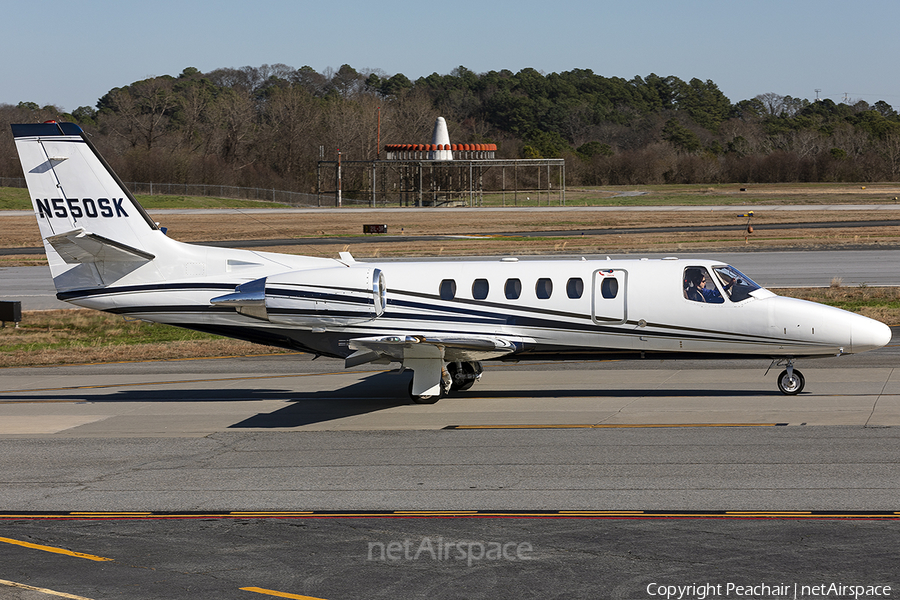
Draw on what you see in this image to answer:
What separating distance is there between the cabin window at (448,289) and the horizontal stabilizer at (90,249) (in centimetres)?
690

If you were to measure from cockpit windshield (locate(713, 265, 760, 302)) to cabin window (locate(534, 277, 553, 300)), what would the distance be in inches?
141

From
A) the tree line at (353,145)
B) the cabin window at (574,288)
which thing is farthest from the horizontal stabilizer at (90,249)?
the tree line at (353,145)

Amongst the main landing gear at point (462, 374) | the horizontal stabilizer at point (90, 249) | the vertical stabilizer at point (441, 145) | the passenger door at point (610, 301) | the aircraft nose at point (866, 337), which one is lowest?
the main landing gear at point (462, 374)

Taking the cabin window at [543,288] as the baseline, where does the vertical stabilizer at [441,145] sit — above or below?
above

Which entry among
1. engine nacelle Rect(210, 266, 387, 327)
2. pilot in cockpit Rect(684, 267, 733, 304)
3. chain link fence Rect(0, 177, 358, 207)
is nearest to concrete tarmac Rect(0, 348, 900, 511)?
engine nacelle Rect(210, 266, 387, 327)

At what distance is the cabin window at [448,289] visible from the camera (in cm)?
2038

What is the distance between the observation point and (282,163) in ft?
433

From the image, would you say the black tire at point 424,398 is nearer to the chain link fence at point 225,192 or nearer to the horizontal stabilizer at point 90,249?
the horizontal stabilizer at point 90,249

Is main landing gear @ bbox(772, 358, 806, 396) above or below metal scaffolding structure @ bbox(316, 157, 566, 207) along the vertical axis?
below

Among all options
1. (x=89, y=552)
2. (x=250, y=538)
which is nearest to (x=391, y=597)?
(x=250, y=538)

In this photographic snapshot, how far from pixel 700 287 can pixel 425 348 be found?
6089mm

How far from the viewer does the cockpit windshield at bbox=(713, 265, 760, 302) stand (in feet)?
64.2

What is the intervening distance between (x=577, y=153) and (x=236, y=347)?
125 meters

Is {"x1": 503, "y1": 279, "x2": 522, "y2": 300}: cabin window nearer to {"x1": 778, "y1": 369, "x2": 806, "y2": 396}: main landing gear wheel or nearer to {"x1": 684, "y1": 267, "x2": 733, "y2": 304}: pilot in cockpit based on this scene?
{"x1": 684, "y1": 267, "x2": 733, "y2": 304}: pilot in cockpit
